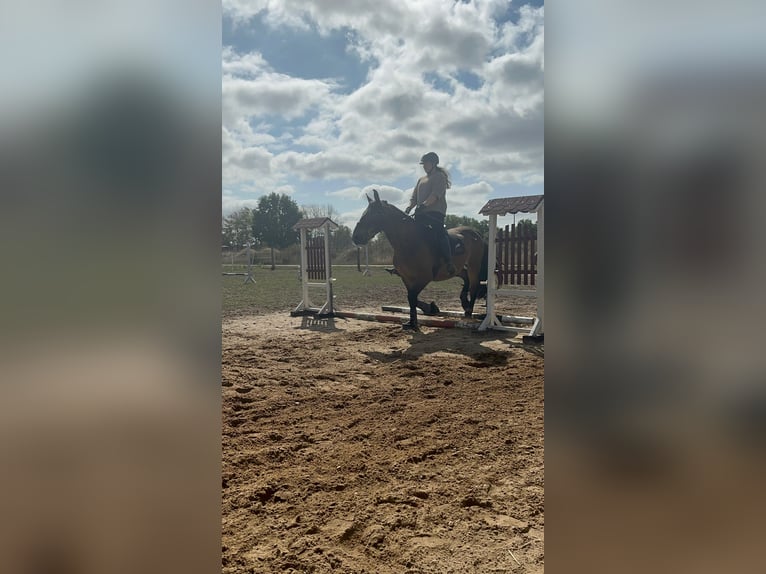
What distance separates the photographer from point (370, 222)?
6.96 meters

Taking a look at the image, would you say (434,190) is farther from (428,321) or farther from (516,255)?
(428,321)

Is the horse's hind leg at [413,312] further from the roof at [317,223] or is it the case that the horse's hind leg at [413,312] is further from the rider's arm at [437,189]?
the roof at [317,223]

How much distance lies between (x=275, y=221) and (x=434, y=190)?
2918 cm

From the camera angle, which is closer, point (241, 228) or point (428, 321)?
point (428, 321)

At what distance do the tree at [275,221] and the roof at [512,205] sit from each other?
28.0 m

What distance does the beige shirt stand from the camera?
7.29 meters

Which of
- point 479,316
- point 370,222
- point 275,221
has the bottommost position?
point 479,316

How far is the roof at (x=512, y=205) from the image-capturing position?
6.00 meters

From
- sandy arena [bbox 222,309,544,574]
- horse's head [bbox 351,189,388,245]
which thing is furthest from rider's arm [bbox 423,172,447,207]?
sandy arena [bbox 222,309,544,574]

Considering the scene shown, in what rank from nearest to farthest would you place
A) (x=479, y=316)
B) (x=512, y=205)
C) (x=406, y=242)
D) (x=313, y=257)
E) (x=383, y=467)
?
(x=383, y=467)
(x=512, y=205)
(x=406, y=242)
(x=479, y=316)
(x=313, y=257)

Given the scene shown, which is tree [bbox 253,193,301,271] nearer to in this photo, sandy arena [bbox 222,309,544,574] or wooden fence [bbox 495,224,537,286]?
wooden fence [bbox 495,224,537,286]
